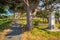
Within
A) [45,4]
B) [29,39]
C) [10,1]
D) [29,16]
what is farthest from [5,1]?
[29,39]

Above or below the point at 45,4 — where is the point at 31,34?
below

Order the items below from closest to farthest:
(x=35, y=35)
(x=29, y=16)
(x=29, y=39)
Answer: (x=29, y=39) < (x=35, y=35) < (x=29, y=16)

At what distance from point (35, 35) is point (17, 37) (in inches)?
66.5

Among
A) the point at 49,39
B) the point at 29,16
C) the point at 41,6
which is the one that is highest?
A: the point at 41,6

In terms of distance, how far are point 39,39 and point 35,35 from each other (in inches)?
41.5

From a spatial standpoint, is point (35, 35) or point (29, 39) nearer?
point (29, 39)

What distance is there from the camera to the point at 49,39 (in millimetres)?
13625

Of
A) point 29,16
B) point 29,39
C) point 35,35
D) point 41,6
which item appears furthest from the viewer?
point 41,6

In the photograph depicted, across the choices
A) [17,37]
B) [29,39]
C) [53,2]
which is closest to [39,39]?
[29,39]

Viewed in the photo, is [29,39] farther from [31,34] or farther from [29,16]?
[29,16]

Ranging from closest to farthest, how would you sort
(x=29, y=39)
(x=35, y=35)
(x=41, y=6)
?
(x=29, y=39) < (x=35, y=35) < (x=41, y=6)

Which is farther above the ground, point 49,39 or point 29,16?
point 29,16

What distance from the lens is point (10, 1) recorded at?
16391mm

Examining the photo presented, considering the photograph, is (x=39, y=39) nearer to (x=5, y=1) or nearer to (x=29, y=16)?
(x=29, y=16)
